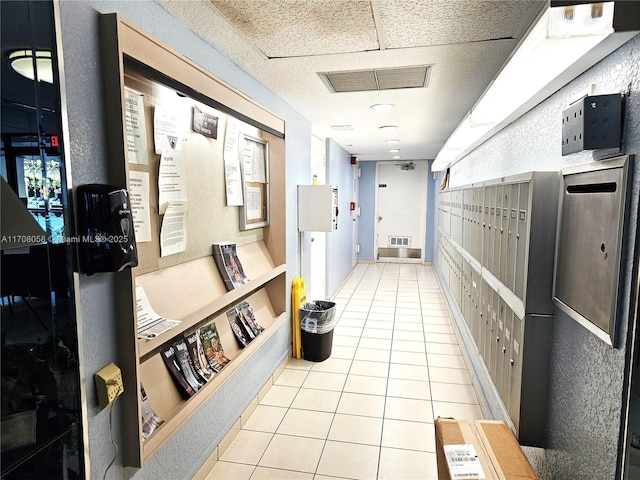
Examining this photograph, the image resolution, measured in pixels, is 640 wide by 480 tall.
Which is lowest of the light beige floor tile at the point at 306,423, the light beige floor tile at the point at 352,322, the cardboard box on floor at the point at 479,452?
the light beige floor tile at the point at 306,423

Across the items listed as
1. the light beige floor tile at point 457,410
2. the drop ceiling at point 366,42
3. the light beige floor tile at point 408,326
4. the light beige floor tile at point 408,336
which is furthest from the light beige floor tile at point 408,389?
the drop ceiling at point 366,42

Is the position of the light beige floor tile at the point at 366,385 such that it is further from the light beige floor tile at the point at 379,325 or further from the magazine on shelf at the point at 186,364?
the magazine on shelf at the point at 186,364

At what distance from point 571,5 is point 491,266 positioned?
5.93ft

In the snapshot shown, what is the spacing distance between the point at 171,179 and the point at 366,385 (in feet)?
7.51

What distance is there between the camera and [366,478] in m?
2.14

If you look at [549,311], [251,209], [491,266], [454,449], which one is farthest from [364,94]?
[454,449]

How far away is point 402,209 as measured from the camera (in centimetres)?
903

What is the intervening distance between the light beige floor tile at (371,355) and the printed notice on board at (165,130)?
265 centimetres

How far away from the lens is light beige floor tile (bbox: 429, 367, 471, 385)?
3279 mm

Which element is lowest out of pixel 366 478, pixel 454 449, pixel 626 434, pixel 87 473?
pixel 366 478

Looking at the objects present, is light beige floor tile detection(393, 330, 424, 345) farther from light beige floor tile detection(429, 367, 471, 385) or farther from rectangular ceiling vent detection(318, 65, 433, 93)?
rectangular ceiling vent detection(318, 65, 433, 93)

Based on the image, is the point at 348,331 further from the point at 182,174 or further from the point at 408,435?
the point at 182,174

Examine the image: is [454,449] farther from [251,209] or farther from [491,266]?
[251,209]

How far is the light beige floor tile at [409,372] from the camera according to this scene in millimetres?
3350
